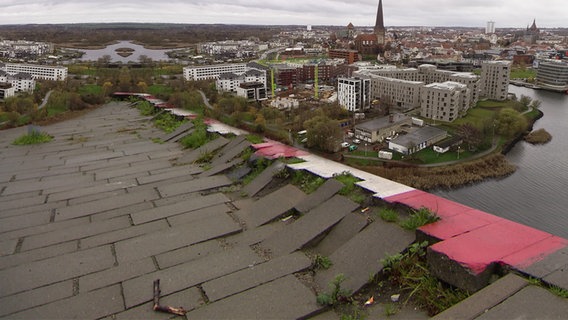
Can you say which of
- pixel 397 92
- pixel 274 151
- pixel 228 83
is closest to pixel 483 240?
pixel 274 151

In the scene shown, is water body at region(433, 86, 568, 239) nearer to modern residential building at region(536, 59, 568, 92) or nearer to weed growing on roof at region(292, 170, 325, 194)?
weed growing on roof at region(292, 170, 325, 194)

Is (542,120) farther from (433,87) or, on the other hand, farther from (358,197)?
(358,197)

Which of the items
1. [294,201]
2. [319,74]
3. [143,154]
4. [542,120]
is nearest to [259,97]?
[319,74]

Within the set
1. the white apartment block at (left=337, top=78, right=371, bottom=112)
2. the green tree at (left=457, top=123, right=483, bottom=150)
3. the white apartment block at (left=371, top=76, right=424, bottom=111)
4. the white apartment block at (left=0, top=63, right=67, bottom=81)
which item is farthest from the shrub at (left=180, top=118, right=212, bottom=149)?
the white apartment block at (left=0, top=63, right=67, bottom=81)

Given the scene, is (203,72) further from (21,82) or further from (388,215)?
(388,215)

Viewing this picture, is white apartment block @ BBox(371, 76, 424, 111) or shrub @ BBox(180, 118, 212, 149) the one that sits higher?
shrub @ BBox(180, 118, 212, 149)
